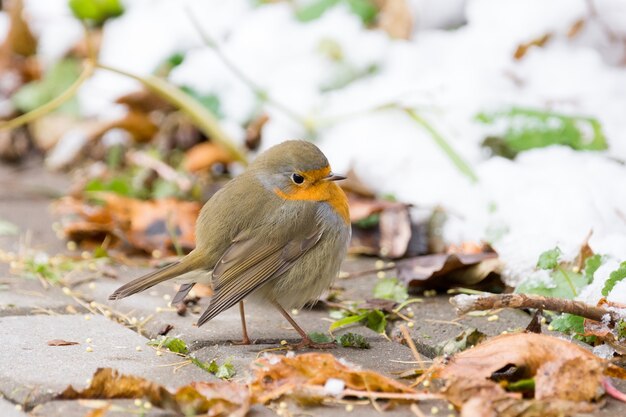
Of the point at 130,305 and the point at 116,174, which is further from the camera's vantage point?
the point at 116,174

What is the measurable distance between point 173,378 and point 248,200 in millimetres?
976

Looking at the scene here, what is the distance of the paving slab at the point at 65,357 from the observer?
288cm

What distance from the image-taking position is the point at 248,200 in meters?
3.77

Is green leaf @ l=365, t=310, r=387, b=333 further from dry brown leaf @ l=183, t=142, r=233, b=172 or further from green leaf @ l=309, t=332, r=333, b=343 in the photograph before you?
dry brown leaf @ l=183, t=142, r=233, b=172

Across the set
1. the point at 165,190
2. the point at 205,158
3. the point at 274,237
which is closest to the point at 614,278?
the point at 274,237

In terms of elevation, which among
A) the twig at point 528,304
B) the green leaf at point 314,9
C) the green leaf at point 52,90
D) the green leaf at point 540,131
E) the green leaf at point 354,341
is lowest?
the green leaf at point 354,341

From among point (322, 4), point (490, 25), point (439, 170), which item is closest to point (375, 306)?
point (439, 170)

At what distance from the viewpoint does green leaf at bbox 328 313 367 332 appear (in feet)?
12.1

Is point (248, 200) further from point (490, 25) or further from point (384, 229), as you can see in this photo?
point (490, 25)

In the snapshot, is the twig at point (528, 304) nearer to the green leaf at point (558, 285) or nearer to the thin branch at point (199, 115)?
the green leaf at point (558, 285)

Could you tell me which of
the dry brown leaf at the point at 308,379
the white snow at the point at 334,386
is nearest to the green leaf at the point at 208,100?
the dry brown leaf at the point at 308,379

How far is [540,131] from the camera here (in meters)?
5.02

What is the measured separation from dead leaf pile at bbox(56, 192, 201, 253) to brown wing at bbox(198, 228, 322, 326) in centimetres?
136

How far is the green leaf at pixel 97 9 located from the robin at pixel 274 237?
13.4 ft
